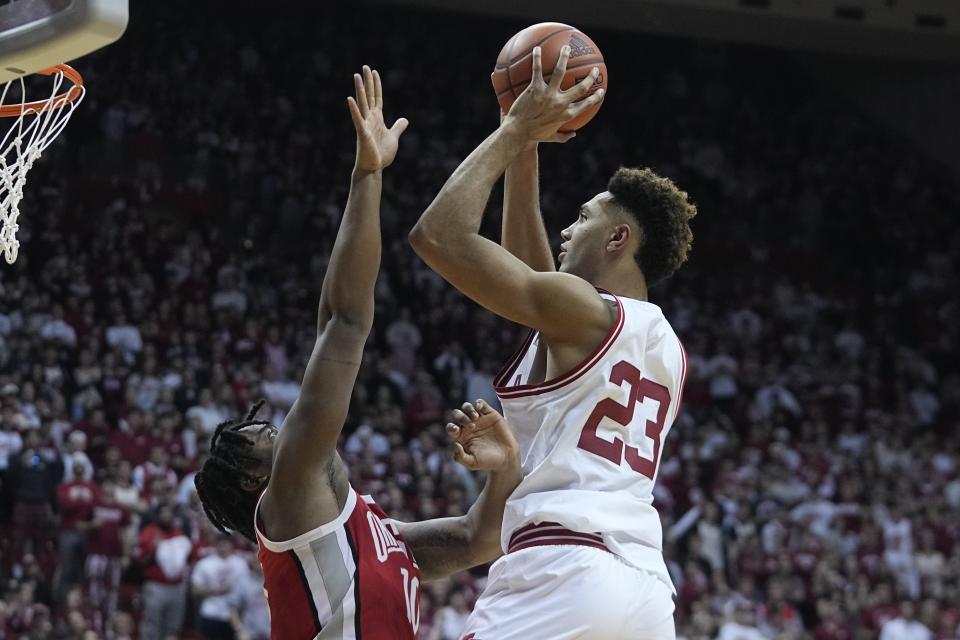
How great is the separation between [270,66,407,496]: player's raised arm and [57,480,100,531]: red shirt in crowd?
697cm

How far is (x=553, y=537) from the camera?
11.3ft

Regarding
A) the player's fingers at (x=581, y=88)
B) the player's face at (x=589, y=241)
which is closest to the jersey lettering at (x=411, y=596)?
the player's face at (x=589, y=241)

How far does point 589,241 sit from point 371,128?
730 millimetres

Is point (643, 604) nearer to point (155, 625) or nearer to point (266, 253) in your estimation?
point (155, 625)

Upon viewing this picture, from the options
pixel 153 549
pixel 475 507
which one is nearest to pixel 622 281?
pixel 475 507

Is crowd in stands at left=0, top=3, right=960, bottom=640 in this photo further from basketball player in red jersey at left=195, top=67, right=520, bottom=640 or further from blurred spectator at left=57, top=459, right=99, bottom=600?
basketball player in red jersey at left=195, top=67, right=520, bottom=640

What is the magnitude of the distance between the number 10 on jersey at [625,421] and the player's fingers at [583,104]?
0.65 meters

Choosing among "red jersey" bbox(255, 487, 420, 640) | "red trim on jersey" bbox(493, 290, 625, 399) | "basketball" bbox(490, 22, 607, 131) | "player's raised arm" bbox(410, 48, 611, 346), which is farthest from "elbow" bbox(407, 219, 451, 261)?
"red jersey" bbox(255, 487, 420, 640)

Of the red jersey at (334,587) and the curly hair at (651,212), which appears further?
the curly hair at (651,212)

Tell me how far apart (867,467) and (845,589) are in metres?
2.14

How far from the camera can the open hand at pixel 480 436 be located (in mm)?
3439

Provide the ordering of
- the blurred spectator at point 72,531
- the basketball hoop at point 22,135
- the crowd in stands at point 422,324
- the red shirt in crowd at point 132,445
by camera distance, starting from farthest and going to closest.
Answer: the red shirt in crowd at point 132,445, the crowd in stands at point 422,324, the blurred spectator at point 72,531, the basketball hoop at point 22,135

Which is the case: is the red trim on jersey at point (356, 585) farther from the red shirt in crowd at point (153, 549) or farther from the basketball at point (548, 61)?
the red shirt in crowd at point (153, 549)

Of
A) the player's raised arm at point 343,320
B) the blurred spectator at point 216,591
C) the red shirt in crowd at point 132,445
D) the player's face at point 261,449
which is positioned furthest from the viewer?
the red shirt in crowd at point 132,445
